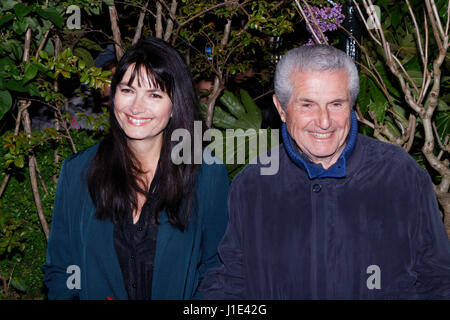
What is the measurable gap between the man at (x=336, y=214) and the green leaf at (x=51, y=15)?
4.86 feet

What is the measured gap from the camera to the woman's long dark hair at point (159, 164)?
2238mm

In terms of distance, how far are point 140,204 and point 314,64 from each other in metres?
1.08

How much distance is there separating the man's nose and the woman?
2.23 feet

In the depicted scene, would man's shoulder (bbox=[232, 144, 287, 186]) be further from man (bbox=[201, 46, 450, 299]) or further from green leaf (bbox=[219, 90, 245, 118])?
green leaf (bbox=[219, 90, 245, 118])

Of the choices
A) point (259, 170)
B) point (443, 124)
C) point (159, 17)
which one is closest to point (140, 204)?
point (259, 170)

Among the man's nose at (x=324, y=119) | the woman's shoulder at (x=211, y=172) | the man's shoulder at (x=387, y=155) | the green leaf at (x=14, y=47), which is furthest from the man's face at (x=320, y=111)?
the green leaf at (x=14, y=47)

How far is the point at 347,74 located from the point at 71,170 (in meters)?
1.44

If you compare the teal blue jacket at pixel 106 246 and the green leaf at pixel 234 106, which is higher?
the green leaf at pixel 234 106

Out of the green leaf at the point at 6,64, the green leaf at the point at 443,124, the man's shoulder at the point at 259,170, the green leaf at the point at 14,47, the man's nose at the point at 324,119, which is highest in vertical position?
the green leaf at the point at 14,47

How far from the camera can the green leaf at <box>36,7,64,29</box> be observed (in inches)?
107

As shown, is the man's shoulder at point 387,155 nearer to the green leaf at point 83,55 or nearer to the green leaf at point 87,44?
the green leaf at point 83,55

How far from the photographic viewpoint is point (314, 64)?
1950 mm
